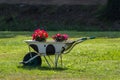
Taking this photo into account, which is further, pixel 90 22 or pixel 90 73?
pixel 90 22

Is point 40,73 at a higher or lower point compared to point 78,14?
higher

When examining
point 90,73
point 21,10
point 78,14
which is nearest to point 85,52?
point 90,73

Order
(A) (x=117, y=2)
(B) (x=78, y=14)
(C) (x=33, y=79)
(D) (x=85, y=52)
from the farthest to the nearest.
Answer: (B) (x=78, y=14)
(A) (x=117, y=2)
(D) (x=85, y=52)
(C) (x=33, y=79)

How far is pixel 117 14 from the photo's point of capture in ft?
130

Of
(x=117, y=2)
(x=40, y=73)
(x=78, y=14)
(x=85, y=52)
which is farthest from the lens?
(x=78, y=14)

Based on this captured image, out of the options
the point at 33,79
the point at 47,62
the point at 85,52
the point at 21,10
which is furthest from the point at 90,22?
the point at 33,79

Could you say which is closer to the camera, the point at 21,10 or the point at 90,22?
the point at 90,22

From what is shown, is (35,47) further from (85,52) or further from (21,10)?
(21,10)

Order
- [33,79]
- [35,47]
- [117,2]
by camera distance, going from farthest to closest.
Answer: [117,2] → [35,47] → [33,79]

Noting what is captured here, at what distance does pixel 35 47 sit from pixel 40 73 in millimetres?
1248

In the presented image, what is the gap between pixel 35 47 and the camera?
48.1 feet

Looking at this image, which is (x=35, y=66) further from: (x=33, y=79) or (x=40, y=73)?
(x=33, y=79)

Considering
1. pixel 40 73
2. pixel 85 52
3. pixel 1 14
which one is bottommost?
pixel 1 14

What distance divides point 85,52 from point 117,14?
2044 centimetres
